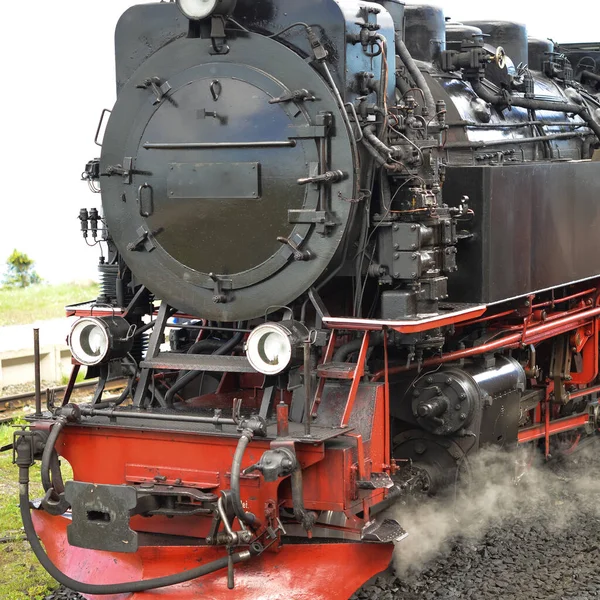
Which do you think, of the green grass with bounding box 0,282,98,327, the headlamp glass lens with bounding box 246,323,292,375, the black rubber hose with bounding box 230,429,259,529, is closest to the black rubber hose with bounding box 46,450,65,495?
the black rubber hose with bounding box 230,429,259,529

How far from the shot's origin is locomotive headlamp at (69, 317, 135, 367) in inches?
226

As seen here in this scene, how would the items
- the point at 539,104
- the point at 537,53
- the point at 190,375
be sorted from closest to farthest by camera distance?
the point at 190,375 < the point at 539,104 < the point at 537,53

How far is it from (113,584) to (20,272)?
1642 cm

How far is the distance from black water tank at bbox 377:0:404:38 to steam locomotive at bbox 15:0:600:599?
1cm

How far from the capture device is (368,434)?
17.0 feet

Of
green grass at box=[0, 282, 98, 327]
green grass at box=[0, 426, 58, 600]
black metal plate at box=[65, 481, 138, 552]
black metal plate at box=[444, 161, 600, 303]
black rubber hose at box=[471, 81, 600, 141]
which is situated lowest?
green grass at box=[0, 426, 58, 600]

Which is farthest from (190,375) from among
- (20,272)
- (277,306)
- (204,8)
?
(20,272)

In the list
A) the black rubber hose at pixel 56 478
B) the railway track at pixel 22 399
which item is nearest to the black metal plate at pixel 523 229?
the black rubber hose at pixel 56 478

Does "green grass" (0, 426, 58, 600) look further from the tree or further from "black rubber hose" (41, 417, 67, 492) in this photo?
the tree

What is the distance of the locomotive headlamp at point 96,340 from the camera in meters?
5.75

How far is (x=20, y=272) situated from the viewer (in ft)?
67.7

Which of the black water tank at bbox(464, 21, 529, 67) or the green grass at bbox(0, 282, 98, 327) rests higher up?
the black water tank at bbox(464, 21, 529, 67)

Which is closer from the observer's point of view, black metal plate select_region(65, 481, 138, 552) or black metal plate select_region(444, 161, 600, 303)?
black metal plate select_region(65, 481, 138, 552)

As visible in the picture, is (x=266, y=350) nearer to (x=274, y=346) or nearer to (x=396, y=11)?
(x=274, y=346)
